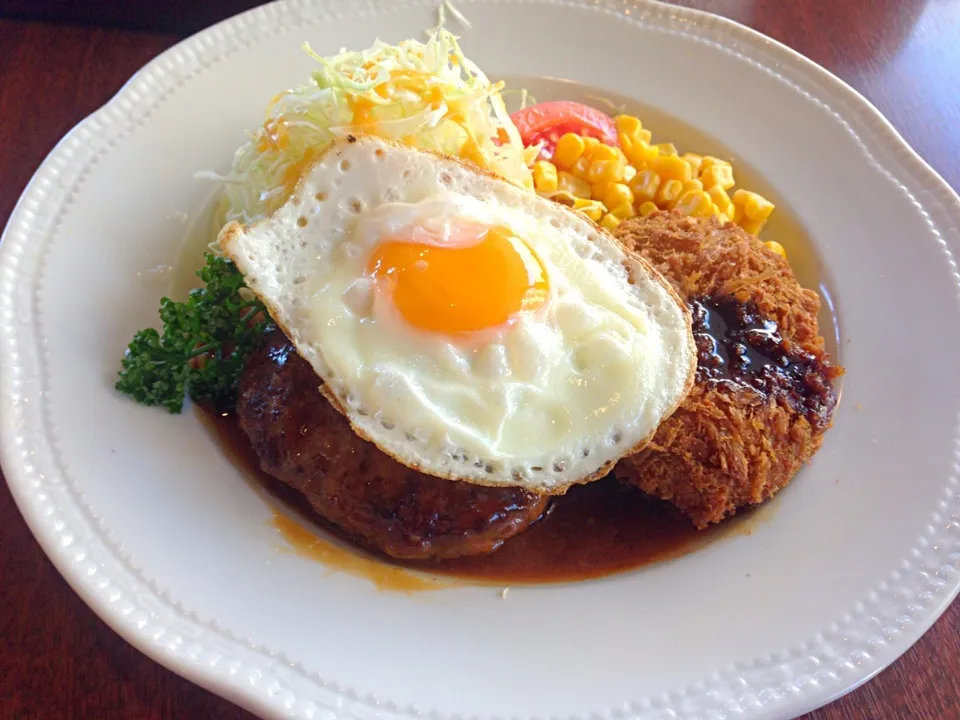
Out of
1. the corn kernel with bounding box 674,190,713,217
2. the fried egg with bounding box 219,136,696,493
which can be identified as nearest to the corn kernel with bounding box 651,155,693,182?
the corn kernel with bounding box 674,190,713,217

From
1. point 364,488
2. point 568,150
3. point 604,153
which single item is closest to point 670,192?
point 604,153

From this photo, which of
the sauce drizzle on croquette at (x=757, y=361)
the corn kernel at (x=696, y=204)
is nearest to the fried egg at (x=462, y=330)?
the sauce drizzle on croquette at (x=757, y=361)

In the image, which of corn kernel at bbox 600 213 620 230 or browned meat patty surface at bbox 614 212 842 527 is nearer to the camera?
browned meat patty surface at bbox 614 212 842 527

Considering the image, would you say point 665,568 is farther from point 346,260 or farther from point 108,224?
point 108,224

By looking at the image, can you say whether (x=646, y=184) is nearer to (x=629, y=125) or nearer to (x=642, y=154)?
(x=642, y=154)

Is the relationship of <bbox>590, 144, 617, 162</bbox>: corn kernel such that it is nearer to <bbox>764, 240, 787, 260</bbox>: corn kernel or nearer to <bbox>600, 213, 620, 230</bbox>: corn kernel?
<bbox>600, 213, 620, 230</bbox>: corn kernel

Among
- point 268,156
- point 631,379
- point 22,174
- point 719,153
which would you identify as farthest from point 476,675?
→ point 22,174
